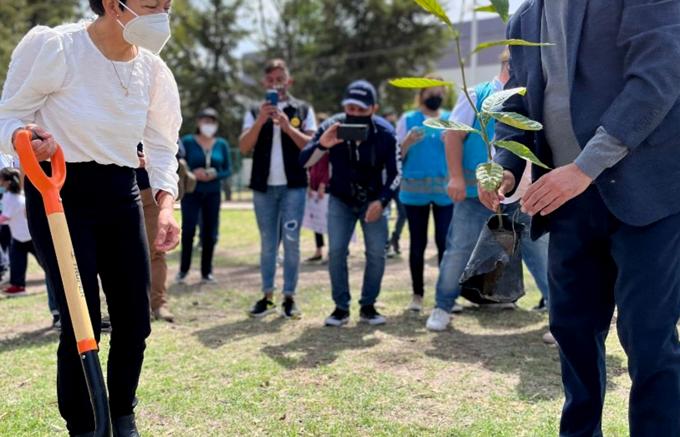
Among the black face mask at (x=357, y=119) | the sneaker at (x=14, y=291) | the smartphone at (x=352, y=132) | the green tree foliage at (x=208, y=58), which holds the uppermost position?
the green tree foliage at (x=208, y=58)

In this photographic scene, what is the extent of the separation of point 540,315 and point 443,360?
1614 mm

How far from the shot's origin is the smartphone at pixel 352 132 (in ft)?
16.6

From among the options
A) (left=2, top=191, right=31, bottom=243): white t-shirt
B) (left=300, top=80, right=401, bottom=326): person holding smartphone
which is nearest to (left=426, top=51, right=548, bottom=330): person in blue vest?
(left=300, top=80, right=401, bottom=326): person holding smartphone

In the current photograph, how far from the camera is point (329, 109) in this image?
33344mm

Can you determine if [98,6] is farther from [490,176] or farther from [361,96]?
[361,96]

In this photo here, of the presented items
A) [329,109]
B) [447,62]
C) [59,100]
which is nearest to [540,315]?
[59,100]

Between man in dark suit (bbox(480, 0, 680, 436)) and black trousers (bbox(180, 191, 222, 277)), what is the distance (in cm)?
522

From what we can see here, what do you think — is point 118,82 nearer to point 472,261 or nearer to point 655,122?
point 472,261

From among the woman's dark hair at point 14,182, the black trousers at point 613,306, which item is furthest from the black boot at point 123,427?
the woman's dark hair at point 14,182

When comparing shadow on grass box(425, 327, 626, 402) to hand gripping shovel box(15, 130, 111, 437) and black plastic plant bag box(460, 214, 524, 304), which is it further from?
hand gripping shovel box(15, 130, 111, 437)

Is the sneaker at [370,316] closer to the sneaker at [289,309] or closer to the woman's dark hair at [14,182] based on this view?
the sneaker at [289,309]

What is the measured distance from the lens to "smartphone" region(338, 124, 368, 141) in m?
5.07

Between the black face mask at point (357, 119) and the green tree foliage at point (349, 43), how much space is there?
28.4m

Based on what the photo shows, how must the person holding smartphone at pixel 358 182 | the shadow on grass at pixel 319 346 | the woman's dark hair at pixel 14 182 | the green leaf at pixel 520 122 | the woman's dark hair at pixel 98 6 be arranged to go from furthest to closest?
the woman's dark hair at pixel 14 182
the person holding smartphone at pixel 358 182
the shadow on grass at pixel 319 346
the woman's dark hair at pixel 98 6
the green leaf at pixel 520 122
